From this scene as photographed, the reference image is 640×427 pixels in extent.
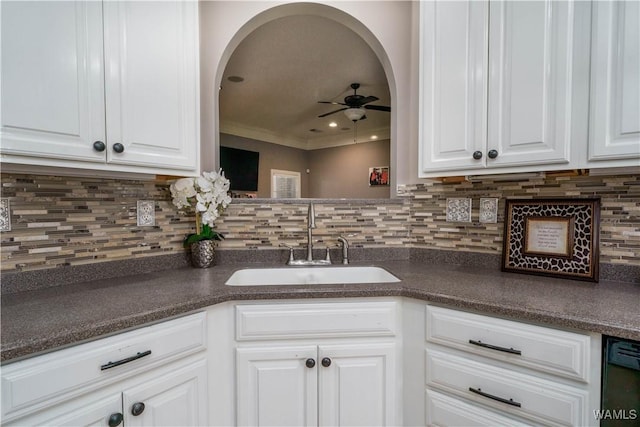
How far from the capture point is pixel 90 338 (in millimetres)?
866

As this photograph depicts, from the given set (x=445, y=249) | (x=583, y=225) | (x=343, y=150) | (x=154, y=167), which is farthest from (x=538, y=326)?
(x=343, y=150)

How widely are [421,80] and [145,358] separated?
1586mm

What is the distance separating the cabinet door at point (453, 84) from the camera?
1.35m

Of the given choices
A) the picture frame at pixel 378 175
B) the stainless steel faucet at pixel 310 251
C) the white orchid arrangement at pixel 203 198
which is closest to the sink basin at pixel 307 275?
the stainless steel faucet at pixel 310 251

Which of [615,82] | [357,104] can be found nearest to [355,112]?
[357,104]

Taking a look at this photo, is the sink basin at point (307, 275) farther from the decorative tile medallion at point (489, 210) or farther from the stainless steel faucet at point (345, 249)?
the decorative tile medallion at point (489, 210)

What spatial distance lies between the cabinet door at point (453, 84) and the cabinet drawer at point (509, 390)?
0.81 metres

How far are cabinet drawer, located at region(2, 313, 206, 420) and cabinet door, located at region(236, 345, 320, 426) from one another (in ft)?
0.77

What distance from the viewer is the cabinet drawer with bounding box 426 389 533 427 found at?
3.49 ft

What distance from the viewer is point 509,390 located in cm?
103

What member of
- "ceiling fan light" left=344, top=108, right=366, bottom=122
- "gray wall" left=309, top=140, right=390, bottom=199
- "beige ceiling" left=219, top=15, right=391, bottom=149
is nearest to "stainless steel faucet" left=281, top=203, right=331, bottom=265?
"beige ceiling" left=219, top=15, right=391, bottom=149

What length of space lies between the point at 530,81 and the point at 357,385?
1.38m

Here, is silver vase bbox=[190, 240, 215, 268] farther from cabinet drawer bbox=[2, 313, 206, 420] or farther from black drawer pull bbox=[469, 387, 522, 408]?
black drawer pull bbox=[469, 387, 522, 408]

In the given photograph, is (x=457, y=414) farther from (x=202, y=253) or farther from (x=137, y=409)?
(x=202, y=253)
